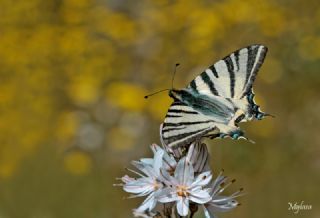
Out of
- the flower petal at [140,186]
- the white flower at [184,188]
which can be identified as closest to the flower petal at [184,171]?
the white flower at [184,188]

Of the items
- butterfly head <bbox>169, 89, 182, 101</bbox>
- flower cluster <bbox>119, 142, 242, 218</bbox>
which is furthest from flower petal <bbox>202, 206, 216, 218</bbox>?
butterfly head <bbox>169, 89, 182, 101</bbox>

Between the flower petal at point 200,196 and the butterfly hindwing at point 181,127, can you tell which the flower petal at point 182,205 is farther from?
the butterfly hindwing at point 181,127

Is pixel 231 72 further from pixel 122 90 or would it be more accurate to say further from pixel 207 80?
pixel 122 90

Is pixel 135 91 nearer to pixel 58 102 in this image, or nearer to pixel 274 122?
pixel 58 102

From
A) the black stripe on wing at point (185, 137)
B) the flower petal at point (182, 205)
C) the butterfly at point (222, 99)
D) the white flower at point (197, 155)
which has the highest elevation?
the butterfly at point (222, 99)

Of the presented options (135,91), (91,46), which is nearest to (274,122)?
(135,91)

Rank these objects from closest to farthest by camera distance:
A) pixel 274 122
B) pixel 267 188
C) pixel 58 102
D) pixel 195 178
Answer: pixel 195 178 < pixel 267 188 < pixel 274 122 < pixel 58 102

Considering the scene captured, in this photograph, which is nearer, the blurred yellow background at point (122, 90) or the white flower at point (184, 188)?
the white flower at point (184, 188)
